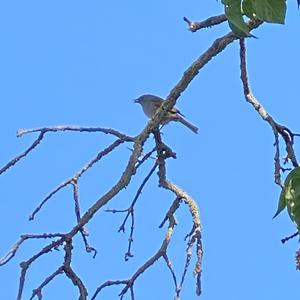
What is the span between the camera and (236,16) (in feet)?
5.23

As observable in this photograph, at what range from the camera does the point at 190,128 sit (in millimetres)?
6453

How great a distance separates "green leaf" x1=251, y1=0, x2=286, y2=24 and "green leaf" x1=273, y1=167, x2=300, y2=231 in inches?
16.0

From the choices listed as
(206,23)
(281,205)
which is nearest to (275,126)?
(206,23)

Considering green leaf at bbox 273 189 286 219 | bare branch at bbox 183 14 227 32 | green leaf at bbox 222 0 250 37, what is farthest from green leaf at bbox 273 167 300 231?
bare branch at bbox 183 14 227 32

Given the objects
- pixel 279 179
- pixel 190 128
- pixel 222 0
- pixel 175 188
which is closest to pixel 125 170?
pixel 175 188

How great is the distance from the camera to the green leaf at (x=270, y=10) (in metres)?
1.57

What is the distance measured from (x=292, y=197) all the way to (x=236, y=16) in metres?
0.43

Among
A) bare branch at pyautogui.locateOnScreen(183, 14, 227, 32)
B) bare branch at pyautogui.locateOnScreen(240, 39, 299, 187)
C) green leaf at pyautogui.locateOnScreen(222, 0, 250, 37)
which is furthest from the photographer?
bare branch at pyautogui.locateOnScreen(183, 14, 227, 32)

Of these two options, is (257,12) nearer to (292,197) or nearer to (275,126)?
(292,197)

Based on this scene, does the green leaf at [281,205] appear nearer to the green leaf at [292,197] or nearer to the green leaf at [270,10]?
the green leaf at [292,197]

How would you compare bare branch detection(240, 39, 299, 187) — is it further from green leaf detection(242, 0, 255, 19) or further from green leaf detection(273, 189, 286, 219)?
green leaf detection(242, 0, 255, 19)

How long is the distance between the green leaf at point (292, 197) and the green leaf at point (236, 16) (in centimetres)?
38

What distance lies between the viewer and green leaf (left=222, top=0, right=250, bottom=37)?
1572 millimetres

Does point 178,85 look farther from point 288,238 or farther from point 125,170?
point 288,238
